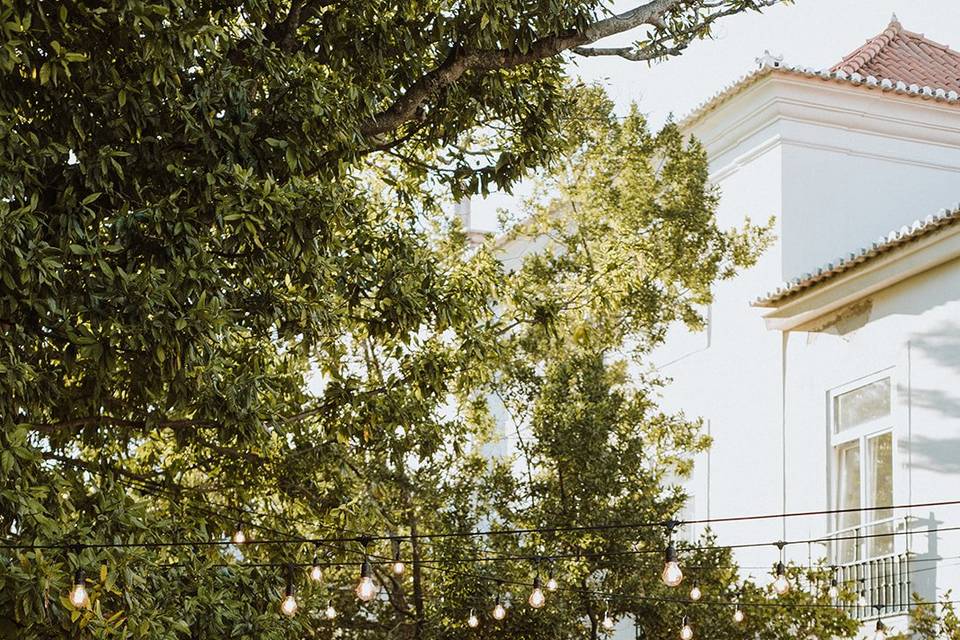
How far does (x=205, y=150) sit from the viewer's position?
6332 mm

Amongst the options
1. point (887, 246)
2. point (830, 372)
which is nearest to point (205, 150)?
point (887, 246)

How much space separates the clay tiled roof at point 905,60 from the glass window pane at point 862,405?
4.11 m

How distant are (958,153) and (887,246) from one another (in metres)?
4.53

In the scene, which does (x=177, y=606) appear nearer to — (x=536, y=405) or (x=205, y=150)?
(x=205, y=150)

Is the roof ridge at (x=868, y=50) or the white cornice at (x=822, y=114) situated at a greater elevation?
the roof ridge at (x=868, y=50)

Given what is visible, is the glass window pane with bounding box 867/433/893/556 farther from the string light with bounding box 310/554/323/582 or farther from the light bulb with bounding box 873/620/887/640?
the string light with bounding box 310/554/323/582

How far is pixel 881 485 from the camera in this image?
515 inches

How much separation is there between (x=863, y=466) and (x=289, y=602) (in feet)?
24.5

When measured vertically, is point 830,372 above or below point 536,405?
above

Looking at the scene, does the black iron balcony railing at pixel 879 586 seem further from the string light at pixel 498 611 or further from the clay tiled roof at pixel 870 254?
the string light at pixel 498 611

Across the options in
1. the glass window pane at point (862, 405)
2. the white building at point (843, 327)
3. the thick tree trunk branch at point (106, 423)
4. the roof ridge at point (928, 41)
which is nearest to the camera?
the thick tree trunk branch at point (106, 423)

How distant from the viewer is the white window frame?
1293cm

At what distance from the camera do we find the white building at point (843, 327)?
490 inches

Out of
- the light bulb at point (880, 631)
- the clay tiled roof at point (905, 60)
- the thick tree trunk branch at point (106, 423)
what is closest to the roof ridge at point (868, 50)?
the clay tiled roof at point (905, 60)
